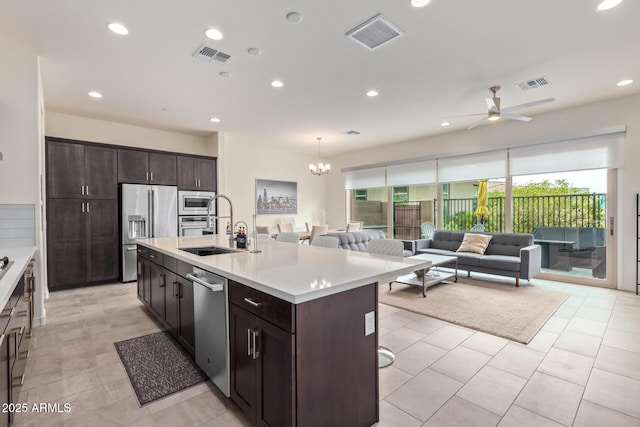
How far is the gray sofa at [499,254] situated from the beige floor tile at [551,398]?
2.74 meters

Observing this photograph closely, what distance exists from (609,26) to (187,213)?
6.25 meters

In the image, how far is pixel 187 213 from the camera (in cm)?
582

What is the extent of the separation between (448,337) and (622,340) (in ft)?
5.13

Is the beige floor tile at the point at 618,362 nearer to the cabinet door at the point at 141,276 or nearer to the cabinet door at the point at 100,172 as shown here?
the cabinet door at the point at 141,276

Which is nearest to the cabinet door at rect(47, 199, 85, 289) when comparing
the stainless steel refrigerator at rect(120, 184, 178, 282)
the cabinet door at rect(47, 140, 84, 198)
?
A: the cabinet door at rect(47, 140, 84, 198)

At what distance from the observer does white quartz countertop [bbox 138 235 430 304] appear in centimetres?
140

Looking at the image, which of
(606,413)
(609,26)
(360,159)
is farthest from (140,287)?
(360,159)

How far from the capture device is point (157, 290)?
3.05 meters

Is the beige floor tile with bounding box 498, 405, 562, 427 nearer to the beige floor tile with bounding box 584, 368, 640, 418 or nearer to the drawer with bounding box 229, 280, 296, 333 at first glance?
the beige floor tile with bounding box 584, 368, 640, 418

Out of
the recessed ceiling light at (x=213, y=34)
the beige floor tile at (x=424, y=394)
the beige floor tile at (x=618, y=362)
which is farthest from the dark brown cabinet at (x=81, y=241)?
the beige floor tile at (x=618, y=362)

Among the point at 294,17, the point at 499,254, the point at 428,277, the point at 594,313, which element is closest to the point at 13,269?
the point at 294,17

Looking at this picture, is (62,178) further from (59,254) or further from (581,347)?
(581,347)

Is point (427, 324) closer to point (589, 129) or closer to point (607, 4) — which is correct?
point (607, 4)

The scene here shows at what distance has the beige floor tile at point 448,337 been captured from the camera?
9.04ft
